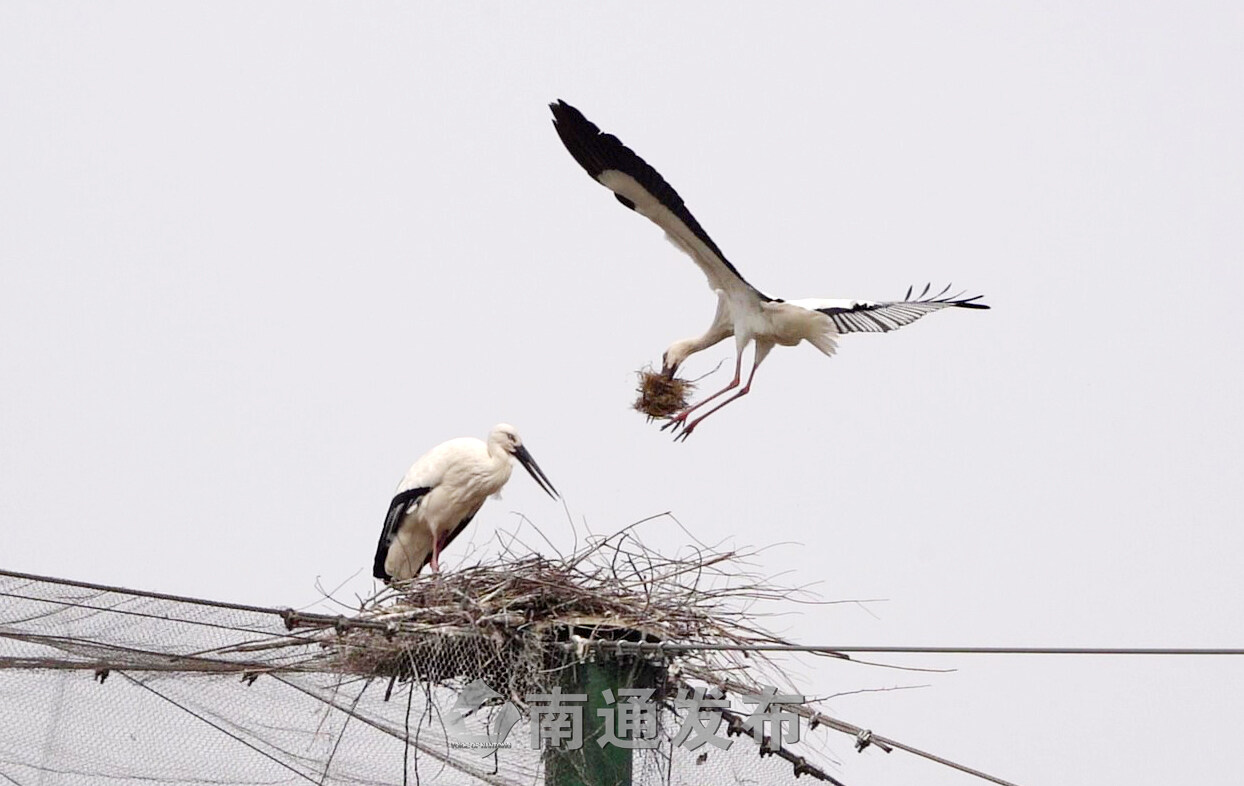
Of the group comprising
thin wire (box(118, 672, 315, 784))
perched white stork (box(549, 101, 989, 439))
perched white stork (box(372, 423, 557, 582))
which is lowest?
thin wire (box(118, 672, 315, 784))

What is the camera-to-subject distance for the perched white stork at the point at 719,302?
272 inches

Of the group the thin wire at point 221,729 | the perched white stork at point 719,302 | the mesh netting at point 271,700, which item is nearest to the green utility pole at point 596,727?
the mesh netting at point 271,700

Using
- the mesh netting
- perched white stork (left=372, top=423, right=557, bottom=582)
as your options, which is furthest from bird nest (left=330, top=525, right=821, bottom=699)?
perched white stork (left=372, top=423, right=557, bottom=582)

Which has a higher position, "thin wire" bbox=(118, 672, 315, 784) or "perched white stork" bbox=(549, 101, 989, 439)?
"perched white stork" bbox=(549, 101, 989, 439)

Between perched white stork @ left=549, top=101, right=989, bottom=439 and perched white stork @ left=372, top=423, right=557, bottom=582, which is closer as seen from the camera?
perched white stork @ left=549, top=101, right=989, bottom=439

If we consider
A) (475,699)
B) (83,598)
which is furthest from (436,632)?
(83,598)

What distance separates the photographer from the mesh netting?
4.68 meters

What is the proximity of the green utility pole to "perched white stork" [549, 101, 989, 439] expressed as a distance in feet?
7.64

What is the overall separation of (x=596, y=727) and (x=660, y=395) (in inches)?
101

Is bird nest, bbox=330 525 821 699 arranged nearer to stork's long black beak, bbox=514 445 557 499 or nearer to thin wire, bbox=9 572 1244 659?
thin wire, bbox=9 572 1244 659

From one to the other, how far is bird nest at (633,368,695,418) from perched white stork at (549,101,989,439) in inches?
2.1

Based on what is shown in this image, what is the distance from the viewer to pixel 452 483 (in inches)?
315

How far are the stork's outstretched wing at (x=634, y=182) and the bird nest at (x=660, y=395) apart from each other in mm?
514

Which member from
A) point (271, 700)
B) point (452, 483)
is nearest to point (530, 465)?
point (452, 483)
